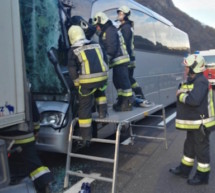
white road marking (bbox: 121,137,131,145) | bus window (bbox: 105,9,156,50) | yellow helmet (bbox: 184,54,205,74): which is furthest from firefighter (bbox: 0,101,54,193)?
bus window (bbox: 105,9,156,50)

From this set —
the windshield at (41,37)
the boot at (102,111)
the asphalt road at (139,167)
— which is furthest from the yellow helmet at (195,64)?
the windshield at (41,37)

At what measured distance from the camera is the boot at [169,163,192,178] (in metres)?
4.69

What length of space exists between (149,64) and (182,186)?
4.55m

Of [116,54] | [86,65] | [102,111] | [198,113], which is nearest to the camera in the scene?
[86,65]

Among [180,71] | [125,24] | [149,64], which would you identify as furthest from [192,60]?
[180,71]

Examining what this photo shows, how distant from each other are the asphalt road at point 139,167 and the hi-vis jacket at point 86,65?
1478mm

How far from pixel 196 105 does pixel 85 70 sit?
1.58 m

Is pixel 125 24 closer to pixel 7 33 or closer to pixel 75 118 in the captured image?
pixel 75 118

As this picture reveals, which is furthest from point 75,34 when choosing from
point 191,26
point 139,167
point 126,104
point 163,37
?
point 191,26

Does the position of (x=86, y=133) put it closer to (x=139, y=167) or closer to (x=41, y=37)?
(x=139, y=167)

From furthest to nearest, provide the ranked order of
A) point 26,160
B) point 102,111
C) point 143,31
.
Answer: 1. point 143,31
2. point 102,111
3. point 26,160

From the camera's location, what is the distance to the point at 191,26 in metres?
48.0

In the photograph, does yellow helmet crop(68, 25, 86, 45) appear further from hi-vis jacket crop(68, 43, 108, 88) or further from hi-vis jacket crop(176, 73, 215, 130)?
hi-vis jacket crop(176, 73, 215, 130)

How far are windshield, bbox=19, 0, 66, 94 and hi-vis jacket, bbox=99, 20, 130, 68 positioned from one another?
29.4 inches
